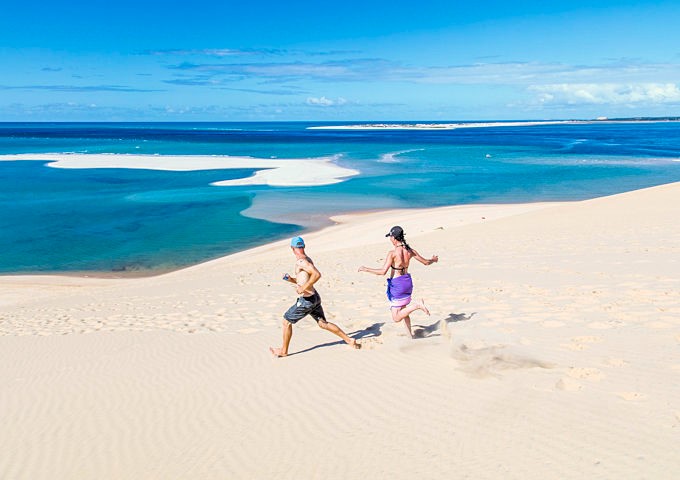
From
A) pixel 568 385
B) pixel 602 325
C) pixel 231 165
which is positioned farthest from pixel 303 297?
pixel 231 165

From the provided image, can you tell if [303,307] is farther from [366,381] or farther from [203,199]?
[203,199]

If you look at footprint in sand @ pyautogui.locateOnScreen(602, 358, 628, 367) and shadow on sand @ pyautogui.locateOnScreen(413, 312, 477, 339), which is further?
shadow on sand @ pyautogui.locateOnScreen(413, 312, 477, 339)

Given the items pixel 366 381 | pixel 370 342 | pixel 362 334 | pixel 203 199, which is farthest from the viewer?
pixel 203 199

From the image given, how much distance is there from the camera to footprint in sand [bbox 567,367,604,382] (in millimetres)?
5811

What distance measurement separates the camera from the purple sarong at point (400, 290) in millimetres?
7594

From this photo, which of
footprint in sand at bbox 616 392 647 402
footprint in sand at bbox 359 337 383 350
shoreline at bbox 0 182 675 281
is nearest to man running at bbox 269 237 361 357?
footprint in sand at bbox 359 337 383 350

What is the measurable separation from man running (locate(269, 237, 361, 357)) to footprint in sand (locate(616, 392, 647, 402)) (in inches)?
126

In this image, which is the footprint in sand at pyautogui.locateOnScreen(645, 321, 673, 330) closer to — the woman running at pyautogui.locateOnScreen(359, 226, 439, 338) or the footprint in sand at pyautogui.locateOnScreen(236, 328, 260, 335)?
the woman running at pyautogui.locateOnScreen(359, 226, 439, 338)

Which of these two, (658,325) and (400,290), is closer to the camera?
A: (658,325)

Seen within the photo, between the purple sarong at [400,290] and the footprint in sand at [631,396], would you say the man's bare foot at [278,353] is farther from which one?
the footprint in sand at [631,396]

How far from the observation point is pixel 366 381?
6.36m

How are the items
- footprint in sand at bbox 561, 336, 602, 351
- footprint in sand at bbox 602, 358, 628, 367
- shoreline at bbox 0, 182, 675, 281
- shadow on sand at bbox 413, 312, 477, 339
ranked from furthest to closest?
shoreline at bbox 0, 182, 675, 281
shadow on sand at bbox 413, 312, 477, 339
footprint in sand at bbox 561, 336, 602, 351
footprint in sand at bbox 602, 358, 628, 367

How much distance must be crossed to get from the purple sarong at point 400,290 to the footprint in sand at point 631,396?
2.85 m

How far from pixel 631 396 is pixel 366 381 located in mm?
2546
